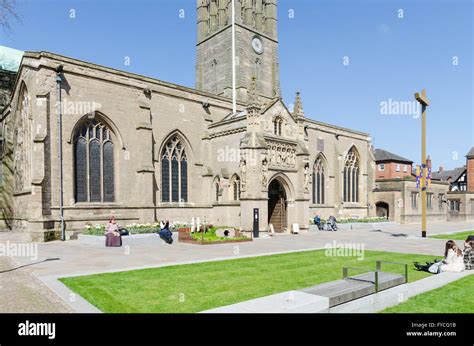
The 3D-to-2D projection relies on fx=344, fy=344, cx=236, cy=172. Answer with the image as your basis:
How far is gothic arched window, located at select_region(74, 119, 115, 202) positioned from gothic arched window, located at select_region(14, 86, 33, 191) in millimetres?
3534

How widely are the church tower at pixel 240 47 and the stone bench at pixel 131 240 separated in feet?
77.1

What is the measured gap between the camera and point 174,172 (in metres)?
29.9

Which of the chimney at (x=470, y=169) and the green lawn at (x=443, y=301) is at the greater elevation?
the chimney at (x=470, y=169)

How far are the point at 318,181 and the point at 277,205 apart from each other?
12.8 metres

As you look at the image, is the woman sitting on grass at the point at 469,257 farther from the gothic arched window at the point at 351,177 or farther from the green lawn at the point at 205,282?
the gothic arched window at the point at 351,177

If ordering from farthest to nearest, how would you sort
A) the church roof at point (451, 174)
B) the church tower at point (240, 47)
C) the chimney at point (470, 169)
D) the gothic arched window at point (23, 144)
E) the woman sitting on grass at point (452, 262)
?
the church roof at point (451, 174) → the chimney at point (470, 169) → the church tower at point (240, 47) → the gothic arched window at point (23, 144) → the woman sitting on grass at point (452, 262)

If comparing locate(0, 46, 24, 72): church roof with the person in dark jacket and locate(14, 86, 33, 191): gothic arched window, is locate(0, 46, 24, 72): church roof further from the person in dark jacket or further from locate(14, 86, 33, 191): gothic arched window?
the person in dark jacket

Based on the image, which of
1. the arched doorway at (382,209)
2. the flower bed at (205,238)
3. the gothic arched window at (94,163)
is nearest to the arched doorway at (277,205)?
the flower bed at (205,238)

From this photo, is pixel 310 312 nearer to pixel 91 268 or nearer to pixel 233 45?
pixel 91 268

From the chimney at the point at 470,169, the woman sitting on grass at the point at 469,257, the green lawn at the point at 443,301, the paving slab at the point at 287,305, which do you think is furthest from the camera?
the chimney at the point at 470,169

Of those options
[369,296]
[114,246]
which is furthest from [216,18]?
[369,296]

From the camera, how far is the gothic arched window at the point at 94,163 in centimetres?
2448
